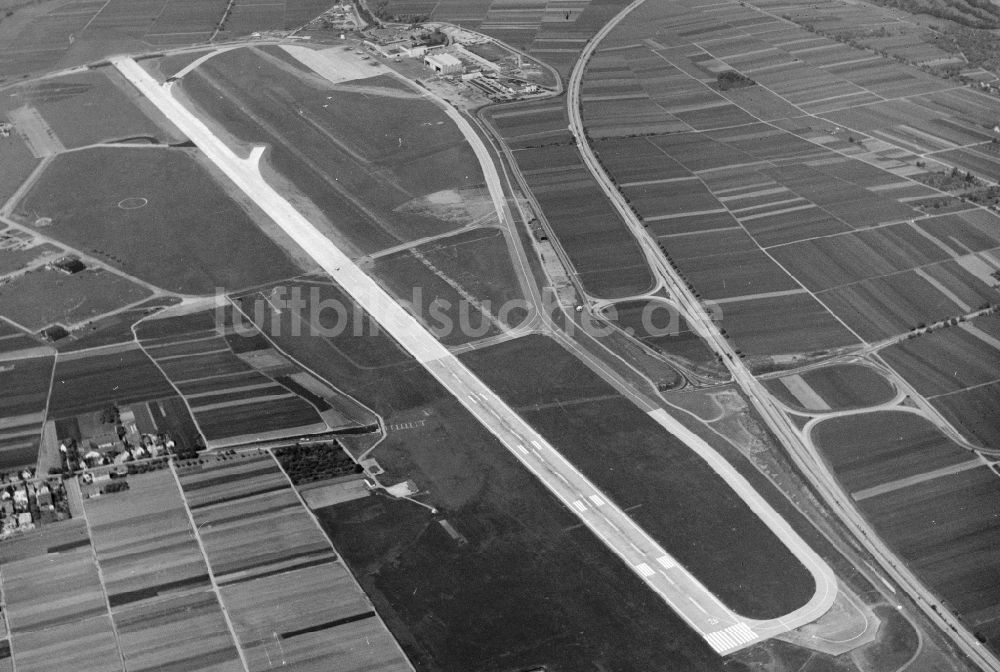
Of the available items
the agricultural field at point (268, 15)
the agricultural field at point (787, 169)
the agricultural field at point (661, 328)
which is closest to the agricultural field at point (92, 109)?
the agricultural field at point (268, 15)

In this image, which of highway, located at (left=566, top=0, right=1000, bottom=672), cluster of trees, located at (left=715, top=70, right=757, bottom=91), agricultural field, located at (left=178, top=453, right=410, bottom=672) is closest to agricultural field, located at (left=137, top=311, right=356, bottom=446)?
agricultural field, located at (left=178, top=453, right=410, bottom=672)

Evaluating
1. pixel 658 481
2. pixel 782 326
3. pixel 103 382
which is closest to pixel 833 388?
pixel 782 326

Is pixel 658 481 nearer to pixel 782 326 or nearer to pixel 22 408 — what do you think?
pixel 782 326

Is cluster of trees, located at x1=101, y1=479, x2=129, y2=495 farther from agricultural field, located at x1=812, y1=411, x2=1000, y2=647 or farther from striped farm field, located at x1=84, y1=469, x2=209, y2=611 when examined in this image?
agricultural field, located at x1=812, y1=411, x2=1000, y2=647

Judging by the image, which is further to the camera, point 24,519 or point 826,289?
point 826,289

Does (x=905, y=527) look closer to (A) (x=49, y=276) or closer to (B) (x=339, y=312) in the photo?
(B) (x=339, y=312)

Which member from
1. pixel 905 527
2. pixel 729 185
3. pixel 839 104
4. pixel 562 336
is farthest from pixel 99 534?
pixel 839 104

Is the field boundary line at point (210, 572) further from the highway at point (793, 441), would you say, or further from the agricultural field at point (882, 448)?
the agricultural field at point (882, 448)
